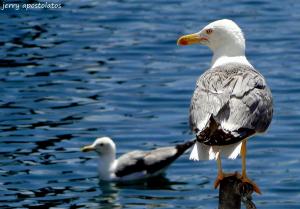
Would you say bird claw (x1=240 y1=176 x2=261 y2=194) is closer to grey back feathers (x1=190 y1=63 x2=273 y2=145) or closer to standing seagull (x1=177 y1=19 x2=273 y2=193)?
standing seagull (x1=177 y1=19 x2=273 y2=193)

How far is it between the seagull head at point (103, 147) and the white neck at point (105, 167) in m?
0.08

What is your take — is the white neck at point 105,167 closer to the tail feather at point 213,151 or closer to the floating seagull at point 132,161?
the floating seagull at point 132,161

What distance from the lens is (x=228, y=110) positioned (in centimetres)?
880

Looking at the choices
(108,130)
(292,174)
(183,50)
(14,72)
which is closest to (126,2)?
(183,50)

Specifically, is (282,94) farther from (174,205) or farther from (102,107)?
(174,205)

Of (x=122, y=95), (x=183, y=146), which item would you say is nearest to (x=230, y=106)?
(x=183, y=146)

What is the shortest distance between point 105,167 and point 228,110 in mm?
7553

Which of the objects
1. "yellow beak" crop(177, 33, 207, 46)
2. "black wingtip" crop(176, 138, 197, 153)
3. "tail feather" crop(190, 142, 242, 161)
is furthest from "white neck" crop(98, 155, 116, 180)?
"tail feather" crop(190, 142, 242, 161)

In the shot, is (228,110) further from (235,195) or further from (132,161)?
(132,161)

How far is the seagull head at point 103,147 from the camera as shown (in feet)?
52.6

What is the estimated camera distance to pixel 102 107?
18094 millimetres

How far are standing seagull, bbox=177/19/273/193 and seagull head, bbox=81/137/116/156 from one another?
20.2ft

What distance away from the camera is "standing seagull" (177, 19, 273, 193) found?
28.2ft

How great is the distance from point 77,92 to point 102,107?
80 cm
